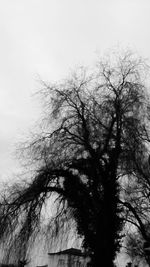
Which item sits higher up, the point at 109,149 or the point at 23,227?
the point at 109,149

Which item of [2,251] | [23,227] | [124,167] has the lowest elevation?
[2,251]

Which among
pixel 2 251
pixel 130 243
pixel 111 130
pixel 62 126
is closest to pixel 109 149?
pixel 111 130

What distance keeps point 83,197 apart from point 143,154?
145 inches

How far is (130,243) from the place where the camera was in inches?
1448

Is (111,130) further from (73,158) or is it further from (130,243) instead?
(130,243)

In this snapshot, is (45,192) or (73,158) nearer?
(45,192)

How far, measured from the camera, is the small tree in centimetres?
1638

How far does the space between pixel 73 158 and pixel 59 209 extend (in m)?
2.56

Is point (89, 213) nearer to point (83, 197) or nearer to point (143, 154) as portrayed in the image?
point (83, 197)

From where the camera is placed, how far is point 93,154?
57.3ft

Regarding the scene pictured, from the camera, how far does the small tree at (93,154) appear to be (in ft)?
53.7

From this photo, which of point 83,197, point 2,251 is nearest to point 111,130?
point 83,197

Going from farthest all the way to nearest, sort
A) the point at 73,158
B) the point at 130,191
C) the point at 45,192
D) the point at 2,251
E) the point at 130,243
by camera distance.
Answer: the point at 130,243
the point at 130,191
the point at 73,158
the point at 45,192
the point at 2,251

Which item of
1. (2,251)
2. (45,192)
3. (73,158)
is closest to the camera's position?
(2,251)
